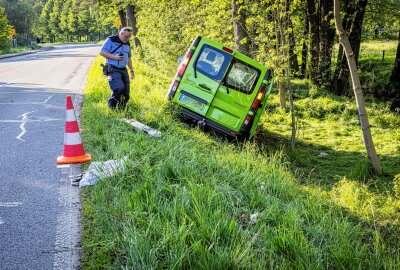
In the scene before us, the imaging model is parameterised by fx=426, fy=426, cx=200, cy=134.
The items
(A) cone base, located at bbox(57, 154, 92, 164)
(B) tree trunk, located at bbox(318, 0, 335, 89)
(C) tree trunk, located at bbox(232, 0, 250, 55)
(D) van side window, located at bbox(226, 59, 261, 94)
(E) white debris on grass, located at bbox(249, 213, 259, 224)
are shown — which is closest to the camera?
(E) white debris on grass, located at bbox(249, 213, 259, 224)

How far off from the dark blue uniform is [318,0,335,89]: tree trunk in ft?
32.9

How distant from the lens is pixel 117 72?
866 cm

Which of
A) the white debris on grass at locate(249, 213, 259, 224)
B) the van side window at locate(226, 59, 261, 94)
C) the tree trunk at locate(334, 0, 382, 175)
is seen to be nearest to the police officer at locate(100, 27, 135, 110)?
the van side window at locate(226, 59, 261, 94)

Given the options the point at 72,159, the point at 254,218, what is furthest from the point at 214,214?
the point at 72,159

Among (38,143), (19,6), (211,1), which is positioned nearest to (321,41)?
(211,1)

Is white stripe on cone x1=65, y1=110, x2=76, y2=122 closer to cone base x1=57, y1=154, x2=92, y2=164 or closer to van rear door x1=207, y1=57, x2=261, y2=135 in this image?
cone base x1=57, y1=154, x2=92, y2=164

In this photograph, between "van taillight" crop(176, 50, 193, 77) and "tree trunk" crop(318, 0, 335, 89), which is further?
"tree trunk" crop(318, 0, 335, 89)

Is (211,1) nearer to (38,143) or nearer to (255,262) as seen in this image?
(38,143)

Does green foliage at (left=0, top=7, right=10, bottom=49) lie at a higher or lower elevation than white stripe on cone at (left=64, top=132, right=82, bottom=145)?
higher

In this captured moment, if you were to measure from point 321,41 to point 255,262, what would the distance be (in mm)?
15208

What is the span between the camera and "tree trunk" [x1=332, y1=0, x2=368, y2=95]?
15.8m

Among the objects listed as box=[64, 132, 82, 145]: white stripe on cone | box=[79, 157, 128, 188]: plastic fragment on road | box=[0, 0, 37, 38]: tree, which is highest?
box=[0, 0, 37, 38]: tree

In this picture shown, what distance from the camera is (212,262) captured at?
9.83 ft

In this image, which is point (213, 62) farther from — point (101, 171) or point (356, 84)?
point (101, 171)
